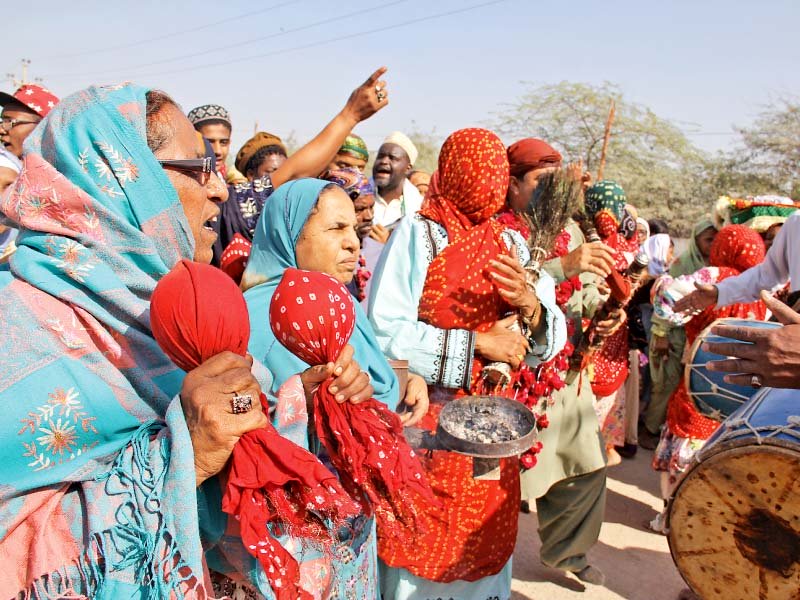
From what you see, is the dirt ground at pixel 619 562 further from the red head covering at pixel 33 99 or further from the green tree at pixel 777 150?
the green tree at pixel 777 150

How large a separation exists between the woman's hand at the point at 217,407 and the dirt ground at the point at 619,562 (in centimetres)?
338

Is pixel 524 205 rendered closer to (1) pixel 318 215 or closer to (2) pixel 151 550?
(1) pixel 318 215

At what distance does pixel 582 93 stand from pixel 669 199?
5334 millimetres

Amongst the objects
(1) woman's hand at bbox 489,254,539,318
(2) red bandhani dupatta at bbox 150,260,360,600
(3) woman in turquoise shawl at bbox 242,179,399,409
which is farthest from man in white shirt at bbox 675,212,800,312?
(2) red bandhani dupatta at bbox 150,260,360,600

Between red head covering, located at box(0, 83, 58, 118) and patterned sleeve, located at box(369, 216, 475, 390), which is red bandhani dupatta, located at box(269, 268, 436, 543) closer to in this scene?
patterned sleeve, located at box(369, 216, 475, 390)

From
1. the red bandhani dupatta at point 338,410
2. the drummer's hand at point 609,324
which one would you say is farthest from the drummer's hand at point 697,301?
the red bandhani dupatta at point 338,410

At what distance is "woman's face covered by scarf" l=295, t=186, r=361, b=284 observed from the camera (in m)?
2.22

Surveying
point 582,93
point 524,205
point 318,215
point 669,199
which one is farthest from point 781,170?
point 318,215

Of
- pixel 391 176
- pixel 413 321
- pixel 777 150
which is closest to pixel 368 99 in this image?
pixel 413 321

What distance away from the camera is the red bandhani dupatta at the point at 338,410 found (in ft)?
5.07

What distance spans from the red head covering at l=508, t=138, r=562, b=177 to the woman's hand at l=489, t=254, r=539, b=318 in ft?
3.77

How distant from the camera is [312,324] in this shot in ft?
5.03

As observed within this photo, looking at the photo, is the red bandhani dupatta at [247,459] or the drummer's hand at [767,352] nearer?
the red bandhani dupatta at [247,459]

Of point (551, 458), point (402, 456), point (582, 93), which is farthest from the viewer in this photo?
point (582, 93)
